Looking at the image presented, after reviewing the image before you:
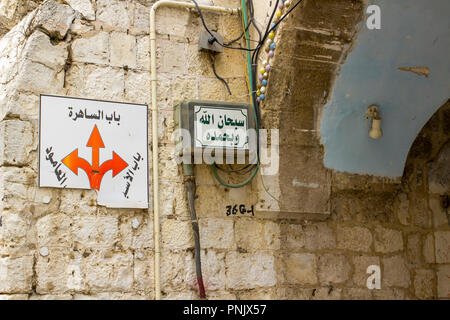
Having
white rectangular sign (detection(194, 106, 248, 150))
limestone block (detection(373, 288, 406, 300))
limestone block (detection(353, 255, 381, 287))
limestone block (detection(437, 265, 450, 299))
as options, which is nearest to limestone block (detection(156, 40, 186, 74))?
white rectangular sign (detection(194, 106, 248, 150))

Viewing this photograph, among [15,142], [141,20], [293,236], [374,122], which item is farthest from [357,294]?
[15,142]

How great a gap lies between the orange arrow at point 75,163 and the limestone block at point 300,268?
142 cm

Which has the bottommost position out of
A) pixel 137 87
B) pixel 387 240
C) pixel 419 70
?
pixel 387 240

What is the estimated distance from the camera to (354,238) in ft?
15.6

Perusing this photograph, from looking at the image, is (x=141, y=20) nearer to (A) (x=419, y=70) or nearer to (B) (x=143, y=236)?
(B) (x=143, y=236)

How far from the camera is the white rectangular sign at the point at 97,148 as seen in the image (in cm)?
403

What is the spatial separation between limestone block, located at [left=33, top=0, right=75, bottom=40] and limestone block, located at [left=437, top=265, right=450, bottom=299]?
3.20m

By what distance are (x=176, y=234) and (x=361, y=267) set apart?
1375 mm

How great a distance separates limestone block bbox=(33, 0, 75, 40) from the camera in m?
4.18

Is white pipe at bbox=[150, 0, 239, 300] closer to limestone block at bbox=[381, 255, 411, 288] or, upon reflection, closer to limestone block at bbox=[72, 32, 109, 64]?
limestone block at bbox=[72, 32, 109, 64]

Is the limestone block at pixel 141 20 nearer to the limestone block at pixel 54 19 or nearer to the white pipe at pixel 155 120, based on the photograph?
the white pipe at pixel 155 120

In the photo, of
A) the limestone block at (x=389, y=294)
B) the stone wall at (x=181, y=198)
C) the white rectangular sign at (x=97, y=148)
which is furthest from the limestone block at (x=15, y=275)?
the limestone block at (x=389, y=294)

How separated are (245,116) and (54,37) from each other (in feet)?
4.27
